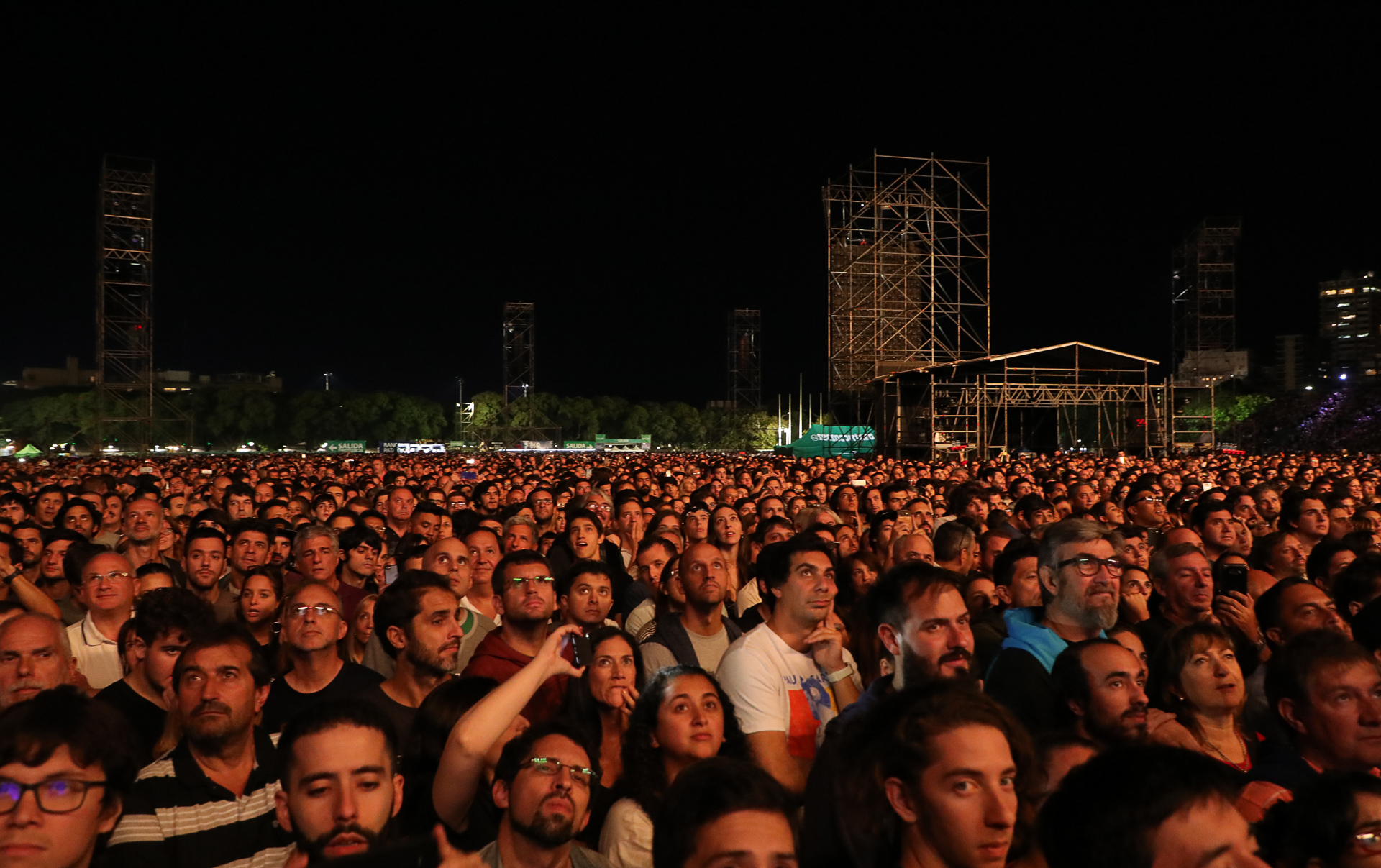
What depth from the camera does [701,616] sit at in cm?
590

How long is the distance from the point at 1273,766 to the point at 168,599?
4803mm

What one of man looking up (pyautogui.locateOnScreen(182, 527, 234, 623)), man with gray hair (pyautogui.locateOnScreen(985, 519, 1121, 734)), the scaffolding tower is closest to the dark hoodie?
man with gray hair (pyautogui.locateOnScreen(985, 519, 1121, 734))

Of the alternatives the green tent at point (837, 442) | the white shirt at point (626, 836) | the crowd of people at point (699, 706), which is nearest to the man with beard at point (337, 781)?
the crowd of people at point (699, 706)

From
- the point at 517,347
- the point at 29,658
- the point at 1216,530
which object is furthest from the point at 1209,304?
the point at 29,658

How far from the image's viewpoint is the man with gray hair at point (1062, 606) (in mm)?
4031

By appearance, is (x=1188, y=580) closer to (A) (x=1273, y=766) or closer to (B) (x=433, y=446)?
(A) (x=1273, y=766)

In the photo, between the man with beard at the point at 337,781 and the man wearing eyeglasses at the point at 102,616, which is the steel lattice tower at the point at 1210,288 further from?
the man with beard at the point at 337,781

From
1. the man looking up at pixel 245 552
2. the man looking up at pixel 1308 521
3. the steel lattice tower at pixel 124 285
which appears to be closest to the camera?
the man looking up at pixel 245 552

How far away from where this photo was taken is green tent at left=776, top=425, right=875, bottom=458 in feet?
151

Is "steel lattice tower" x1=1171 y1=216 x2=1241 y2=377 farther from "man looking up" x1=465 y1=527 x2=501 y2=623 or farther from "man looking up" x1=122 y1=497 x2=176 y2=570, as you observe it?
"man looking up" x1=122 y1=497 x2=176 y2=570

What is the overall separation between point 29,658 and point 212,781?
127 centimetres

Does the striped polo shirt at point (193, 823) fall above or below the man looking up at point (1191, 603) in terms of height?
below

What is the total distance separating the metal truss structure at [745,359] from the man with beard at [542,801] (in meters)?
74.1

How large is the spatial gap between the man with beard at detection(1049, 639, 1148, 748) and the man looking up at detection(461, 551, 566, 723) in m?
2.57
